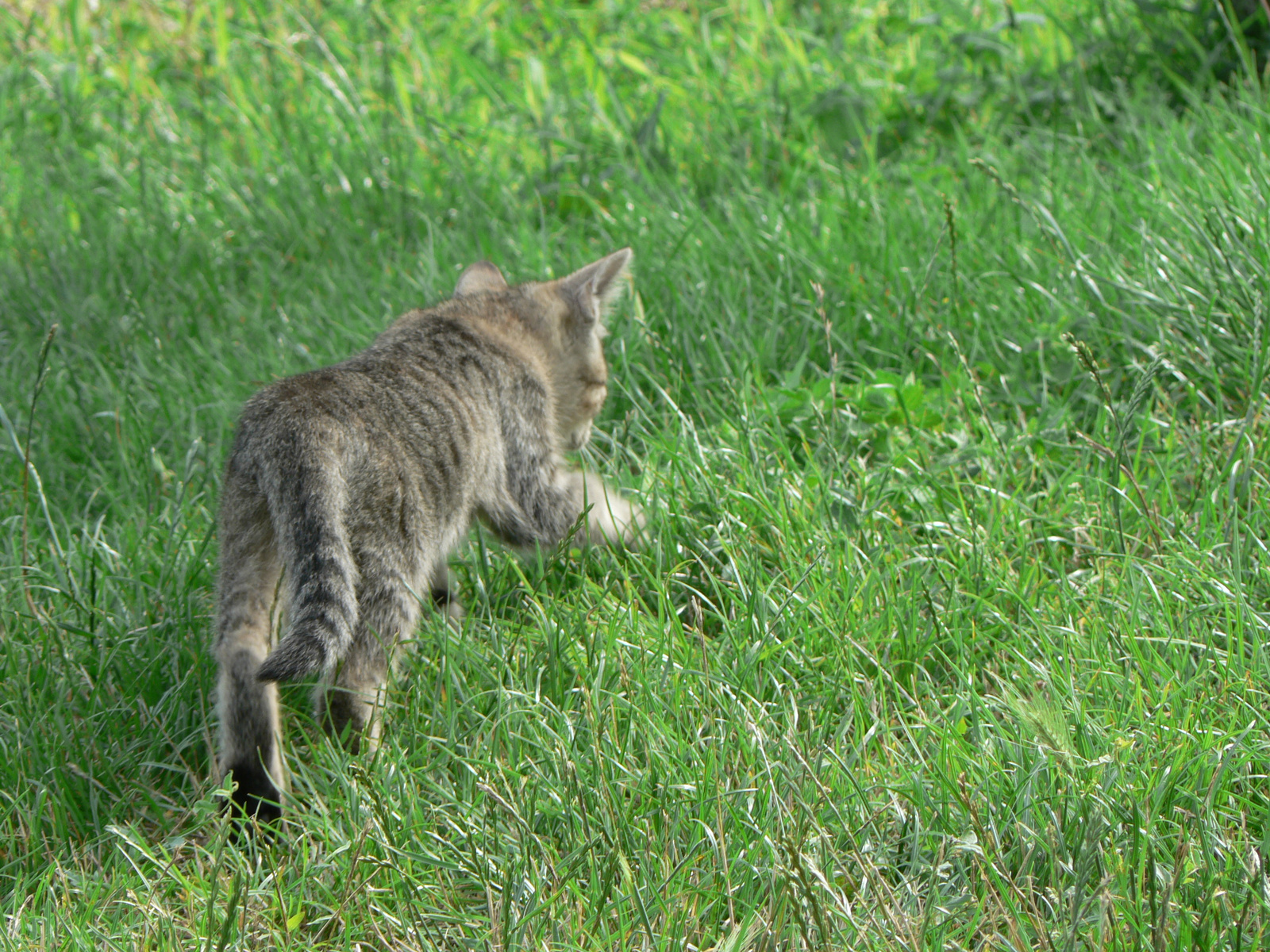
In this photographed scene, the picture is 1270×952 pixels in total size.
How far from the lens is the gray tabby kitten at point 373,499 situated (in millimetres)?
2734

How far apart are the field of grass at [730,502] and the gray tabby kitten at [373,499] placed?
12 centimetres

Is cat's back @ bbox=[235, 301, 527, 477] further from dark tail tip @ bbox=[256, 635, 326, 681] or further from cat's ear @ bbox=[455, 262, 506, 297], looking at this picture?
dark tail tip @ bbox=[256, 635, 326, 681]

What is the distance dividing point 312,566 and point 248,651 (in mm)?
321

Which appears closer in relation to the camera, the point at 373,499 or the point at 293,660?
the point at 293,660

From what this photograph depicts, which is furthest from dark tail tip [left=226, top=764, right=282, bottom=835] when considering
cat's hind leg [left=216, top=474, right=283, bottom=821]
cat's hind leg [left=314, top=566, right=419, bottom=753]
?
cat's hind leg [left=314, top=566, right=419, bottom=753]

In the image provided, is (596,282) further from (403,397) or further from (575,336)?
(403,397)

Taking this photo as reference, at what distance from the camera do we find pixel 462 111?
6070 millimetres

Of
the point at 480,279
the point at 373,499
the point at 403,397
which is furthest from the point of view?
the point at 480,279

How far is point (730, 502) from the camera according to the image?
334cm

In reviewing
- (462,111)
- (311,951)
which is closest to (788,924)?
(311,951)

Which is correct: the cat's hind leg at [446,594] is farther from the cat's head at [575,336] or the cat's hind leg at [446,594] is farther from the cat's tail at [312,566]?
the cat's head at [575,336]

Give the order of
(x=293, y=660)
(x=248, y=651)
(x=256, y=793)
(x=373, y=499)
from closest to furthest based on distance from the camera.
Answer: (x=293, y=660) < (x=256, y=793) < (x=248, y=651) < (x=373, y=499)

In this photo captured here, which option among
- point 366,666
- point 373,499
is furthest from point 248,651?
point 373,499

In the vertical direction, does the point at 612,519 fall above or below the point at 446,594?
above
